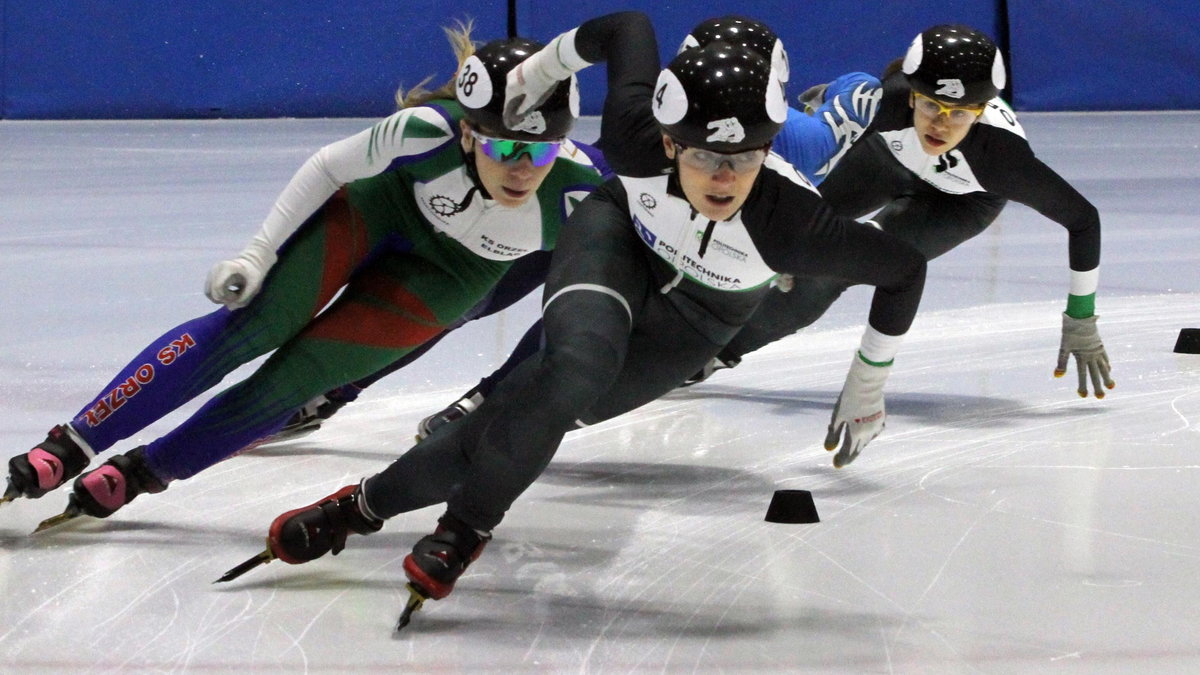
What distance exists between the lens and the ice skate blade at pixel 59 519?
286 cm

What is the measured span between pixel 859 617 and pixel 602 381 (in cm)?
60

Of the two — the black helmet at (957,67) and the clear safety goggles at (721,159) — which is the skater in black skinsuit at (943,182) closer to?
the black helmet at (957,67)

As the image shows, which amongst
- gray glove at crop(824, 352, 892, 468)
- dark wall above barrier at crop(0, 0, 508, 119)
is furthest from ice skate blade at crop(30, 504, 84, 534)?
dark wall above barrier at crop(0, 0, 508, 119)

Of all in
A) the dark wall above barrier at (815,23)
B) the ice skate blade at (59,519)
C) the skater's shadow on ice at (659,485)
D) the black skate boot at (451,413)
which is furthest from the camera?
the dark wall above barrier at (815,23)

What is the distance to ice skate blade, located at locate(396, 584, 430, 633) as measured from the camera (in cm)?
235

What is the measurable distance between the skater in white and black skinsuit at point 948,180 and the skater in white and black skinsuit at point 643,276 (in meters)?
0.52

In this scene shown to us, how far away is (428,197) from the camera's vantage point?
3.17 metres

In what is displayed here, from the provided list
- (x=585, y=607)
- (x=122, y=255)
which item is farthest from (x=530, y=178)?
(x=122, y=255)

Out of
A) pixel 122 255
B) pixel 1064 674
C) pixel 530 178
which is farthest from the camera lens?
pixel 122 255

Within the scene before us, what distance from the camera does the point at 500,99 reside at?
113 inches

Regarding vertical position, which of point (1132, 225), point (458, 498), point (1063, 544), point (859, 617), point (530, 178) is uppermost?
point (530, 178)

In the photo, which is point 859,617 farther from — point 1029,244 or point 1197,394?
point 1029,244

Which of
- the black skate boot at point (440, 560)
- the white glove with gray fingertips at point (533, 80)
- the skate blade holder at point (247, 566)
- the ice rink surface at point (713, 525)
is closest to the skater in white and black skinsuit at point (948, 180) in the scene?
the ice rink surface at point (713, 525)

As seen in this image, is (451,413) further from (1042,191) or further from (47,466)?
(1042,191)
